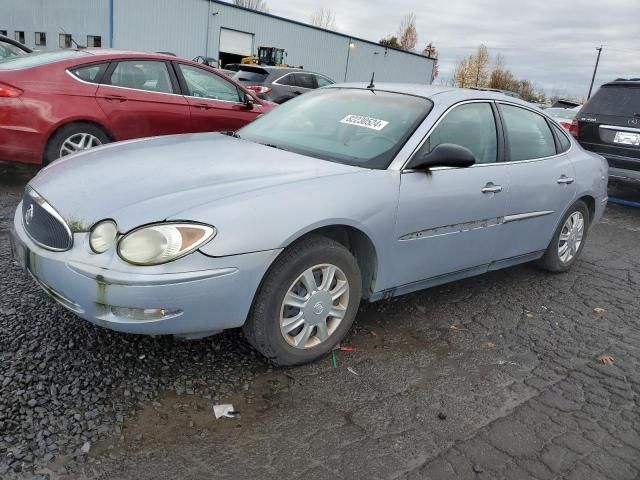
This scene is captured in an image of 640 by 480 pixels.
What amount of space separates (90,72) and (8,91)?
2.73 feet

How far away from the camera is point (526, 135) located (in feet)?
14.0

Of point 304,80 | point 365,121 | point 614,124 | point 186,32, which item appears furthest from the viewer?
point 186,32

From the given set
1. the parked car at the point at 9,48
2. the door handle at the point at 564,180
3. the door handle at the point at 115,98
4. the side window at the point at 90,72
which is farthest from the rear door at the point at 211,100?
the parked car at the point at 9,48

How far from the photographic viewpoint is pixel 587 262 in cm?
545

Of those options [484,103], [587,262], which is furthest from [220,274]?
[587,262]

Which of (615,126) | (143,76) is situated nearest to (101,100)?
(143,76)

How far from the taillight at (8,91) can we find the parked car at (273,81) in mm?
8803

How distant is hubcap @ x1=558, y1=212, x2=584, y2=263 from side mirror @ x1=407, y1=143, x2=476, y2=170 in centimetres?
193

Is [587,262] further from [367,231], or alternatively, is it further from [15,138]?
[15,138]

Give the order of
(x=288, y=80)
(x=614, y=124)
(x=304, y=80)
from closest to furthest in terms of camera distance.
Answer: (x=614, y=124), (x=288, y=80), (x=304, y=80)

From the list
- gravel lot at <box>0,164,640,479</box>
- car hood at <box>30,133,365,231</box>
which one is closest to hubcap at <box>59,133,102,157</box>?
gravel lot at <box>0,164,640,479</box>

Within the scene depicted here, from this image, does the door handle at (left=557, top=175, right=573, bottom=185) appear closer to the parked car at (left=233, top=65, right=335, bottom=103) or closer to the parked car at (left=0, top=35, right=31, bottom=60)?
the parked car at (left=0, top=35, right=31, bottom=60)

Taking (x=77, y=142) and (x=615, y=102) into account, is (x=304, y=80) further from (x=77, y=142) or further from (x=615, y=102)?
(x=77, y=142)

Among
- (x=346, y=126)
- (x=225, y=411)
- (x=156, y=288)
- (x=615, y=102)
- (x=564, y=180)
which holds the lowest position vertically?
(x=225, y=411)
